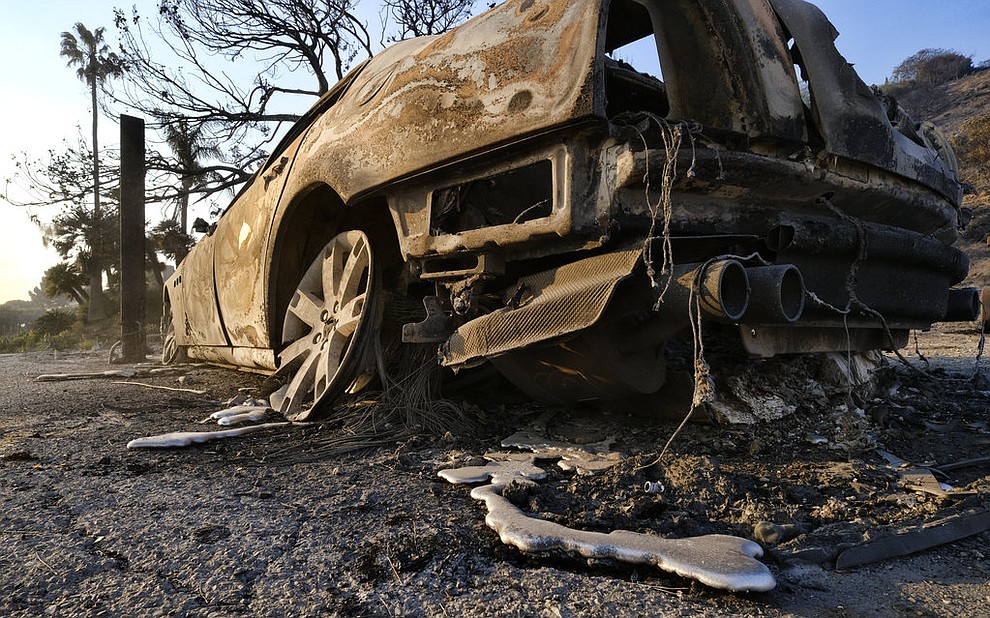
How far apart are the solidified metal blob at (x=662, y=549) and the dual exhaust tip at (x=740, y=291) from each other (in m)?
0.66

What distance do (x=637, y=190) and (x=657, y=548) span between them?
44.9 inches

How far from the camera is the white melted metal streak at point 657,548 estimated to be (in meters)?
1.27

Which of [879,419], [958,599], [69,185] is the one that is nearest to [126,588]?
[958,599]

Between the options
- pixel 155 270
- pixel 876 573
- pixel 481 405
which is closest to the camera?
pixel 876 573

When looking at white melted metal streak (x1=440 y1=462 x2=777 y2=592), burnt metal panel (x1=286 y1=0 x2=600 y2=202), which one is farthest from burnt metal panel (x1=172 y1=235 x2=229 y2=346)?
white melted metal streak (x1=440 y1=462 x2=777 y2=592)

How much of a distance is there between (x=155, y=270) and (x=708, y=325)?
24.4 meters

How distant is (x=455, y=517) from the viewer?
1.70m

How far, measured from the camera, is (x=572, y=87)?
1978mm

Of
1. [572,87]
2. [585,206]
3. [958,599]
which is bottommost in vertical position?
[958,599]

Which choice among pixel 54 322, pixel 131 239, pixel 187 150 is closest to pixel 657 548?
pixel 131 239

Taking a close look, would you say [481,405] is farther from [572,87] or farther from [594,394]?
[572,87]

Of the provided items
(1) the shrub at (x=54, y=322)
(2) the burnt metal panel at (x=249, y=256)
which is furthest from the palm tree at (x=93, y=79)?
(2) the burnt metal panel at (x=249, y=256)

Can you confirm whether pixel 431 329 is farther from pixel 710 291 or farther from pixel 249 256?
pixel 249 256

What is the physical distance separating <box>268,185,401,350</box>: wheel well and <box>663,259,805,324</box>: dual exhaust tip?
74.9 inches
